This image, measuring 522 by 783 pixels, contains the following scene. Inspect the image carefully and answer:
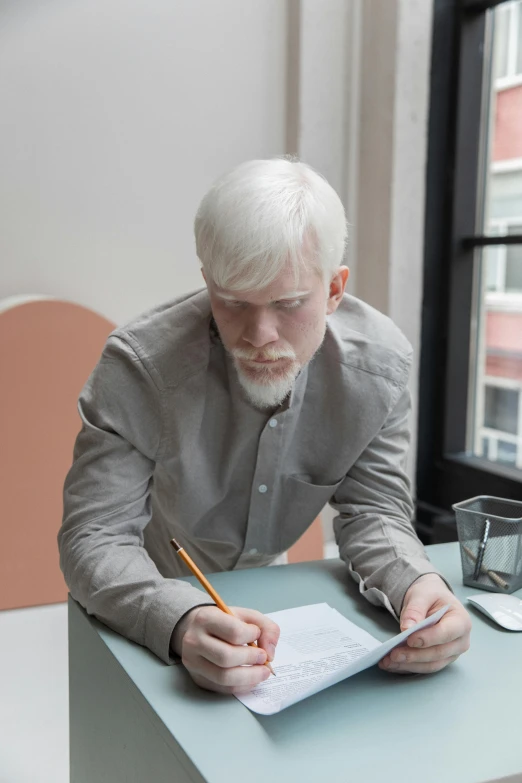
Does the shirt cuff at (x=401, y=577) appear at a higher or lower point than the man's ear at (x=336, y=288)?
lower

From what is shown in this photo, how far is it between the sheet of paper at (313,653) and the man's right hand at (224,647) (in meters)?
0.03

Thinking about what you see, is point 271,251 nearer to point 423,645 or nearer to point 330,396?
point 330,396

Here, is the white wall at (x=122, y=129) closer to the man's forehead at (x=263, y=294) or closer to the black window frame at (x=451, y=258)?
the black window frame at (x=451, y=258)

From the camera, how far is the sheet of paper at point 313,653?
913mm

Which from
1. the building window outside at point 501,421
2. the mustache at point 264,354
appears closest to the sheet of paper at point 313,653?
the mustache at point 264,354

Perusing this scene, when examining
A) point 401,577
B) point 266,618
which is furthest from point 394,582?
point 266,618

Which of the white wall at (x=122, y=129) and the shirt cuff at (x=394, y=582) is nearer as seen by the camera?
the shirt cuff at (x=394, y=582)

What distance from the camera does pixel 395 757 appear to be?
0.83 metres

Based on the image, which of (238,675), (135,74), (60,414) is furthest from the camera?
(135,74)

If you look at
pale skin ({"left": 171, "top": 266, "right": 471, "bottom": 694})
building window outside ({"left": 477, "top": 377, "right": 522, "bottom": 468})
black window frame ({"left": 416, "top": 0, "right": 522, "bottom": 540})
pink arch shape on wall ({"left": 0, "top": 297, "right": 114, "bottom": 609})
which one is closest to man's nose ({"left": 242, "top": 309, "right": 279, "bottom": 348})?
pale skin ({"left": 171, "top": 266, "right": 471, "bottom": 694})

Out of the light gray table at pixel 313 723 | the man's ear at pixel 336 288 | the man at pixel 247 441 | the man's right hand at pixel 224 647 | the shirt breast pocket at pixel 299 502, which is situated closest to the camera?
the light gray table at pixel 313 723

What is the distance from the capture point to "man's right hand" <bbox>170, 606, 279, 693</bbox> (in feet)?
3.11

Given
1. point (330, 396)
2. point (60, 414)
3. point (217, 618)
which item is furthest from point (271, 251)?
point (60, 414)

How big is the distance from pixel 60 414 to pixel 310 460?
111 cm
